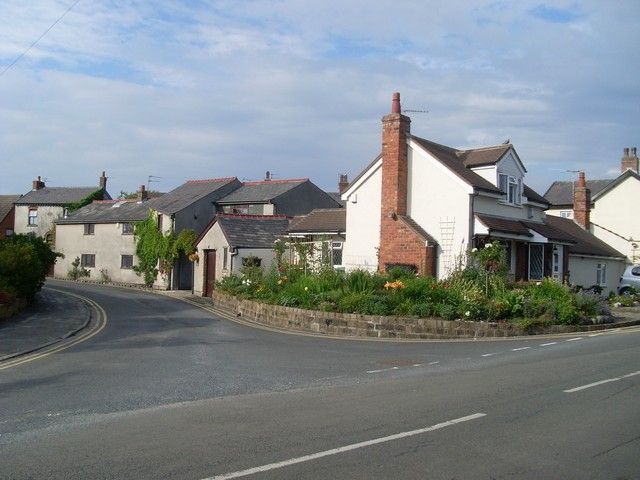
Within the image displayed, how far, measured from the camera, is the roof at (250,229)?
3616 centimetres

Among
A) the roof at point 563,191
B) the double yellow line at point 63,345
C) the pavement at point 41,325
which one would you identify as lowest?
the double yellow line at point 63,345

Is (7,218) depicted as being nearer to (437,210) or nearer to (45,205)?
(45,205)

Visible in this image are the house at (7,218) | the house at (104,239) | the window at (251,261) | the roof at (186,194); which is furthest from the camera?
the house at (7,218)

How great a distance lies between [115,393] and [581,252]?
28.9m

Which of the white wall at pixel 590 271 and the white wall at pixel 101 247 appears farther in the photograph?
the white wall at pixel 101 247

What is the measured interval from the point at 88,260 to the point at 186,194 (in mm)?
9659

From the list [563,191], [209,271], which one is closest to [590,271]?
[209,271]

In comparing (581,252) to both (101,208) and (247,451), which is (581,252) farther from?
(101,208)

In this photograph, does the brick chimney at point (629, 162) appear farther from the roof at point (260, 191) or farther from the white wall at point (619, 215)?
the roof at point (260, 191)

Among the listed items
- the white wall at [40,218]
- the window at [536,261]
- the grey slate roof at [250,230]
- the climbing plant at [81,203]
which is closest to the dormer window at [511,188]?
the window at [536,261]

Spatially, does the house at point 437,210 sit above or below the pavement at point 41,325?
above

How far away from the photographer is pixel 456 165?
28531 millimetres

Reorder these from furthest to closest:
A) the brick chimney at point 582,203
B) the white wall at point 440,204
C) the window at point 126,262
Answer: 1. the window at point 126,262
2. the brick chimney at point 582,203
3. the white wall at point 440,204

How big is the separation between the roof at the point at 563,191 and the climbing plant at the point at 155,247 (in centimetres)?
2929
